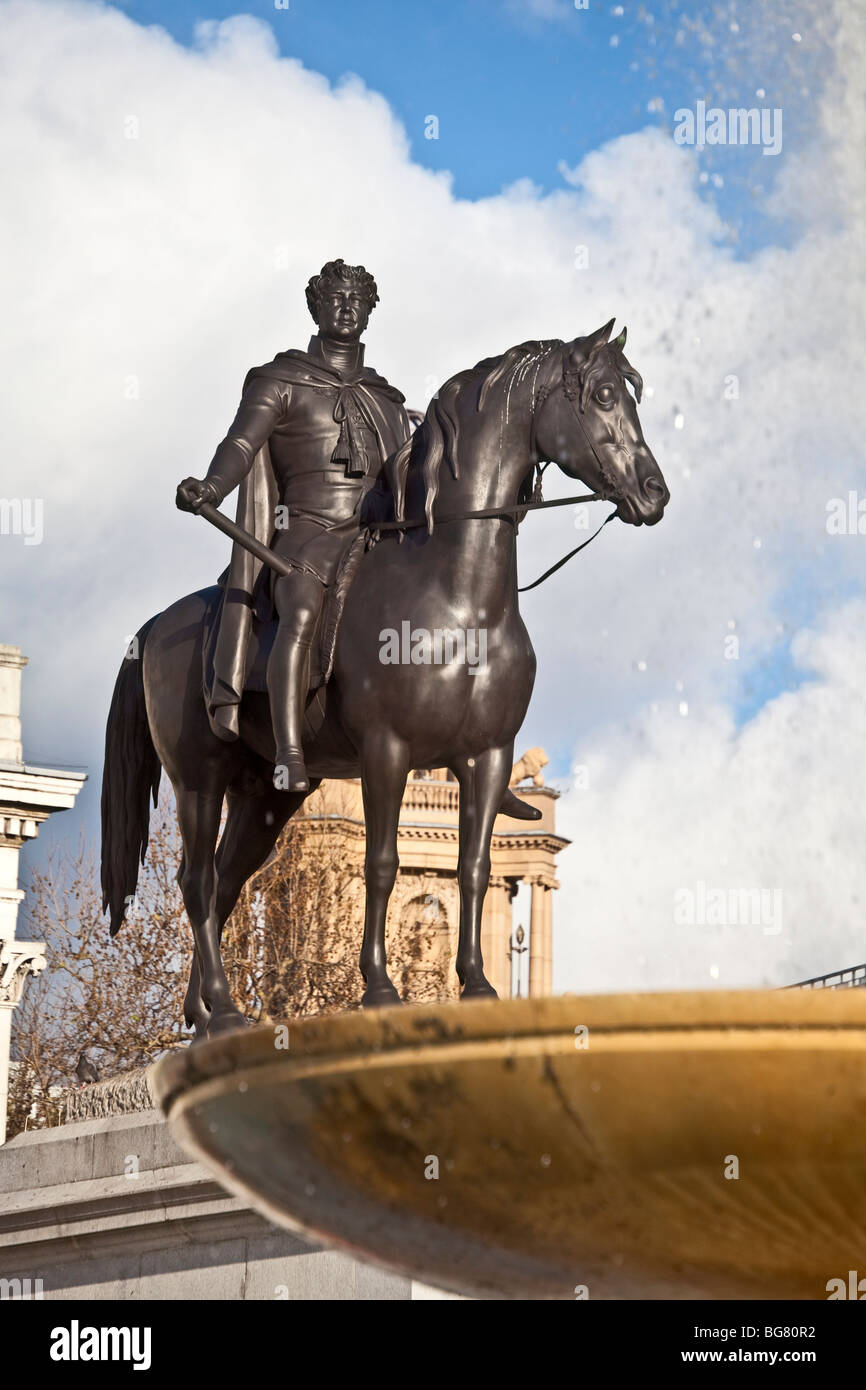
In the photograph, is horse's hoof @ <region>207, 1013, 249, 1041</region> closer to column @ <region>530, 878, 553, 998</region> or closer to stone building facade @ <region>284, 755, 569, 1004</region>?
stone building facade @ <region>284, 755, 569, 1004</region>

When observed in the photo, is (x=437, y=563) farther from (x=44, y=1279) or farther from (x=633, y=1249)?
(x=44, y=1279)

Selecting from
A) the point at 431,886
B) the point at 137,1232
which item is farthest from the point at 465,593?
the point at 431,886

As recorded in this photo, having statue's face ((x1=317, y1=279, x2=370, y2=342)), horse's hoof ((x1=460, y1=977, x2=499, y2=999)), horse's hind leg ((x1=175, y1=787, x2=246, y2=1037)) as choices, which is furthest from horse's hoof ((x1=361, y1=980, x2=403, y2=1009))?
statue's face ((x1=317, y1=279, x2=370, y2=342))

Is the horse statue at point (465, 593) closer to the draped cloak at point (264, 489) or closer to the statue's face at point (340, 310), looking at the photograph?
the draped cloak at point (264, 489)

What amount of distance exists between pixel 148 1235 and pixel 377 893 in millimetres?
4364

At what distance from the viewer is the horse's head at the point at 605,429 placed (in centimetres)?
687

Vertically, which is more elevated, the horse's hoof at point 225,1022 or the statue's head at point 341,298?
the statue's head at point 341,298

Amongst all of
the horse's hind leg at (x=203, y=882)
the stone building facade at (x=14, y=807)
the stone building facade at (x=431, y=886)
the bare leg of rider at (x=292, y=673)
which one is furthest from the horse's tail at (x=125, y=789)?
the stone building facade at (x=14, y=807)

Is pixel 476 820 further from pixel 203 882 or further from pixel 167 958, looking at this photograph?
pixel 167 958

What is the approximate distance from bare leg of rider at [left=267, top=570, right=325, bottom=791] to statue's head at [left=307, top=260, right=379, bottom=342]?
1.26 m

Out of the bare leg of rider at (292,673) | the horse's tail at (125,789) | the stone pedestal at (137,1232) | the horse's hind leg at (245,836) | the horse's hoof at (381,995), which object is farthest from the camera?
the stone pedestal at (137,1232)

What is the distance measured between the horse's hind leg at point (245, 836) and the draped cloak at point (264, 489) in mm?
866

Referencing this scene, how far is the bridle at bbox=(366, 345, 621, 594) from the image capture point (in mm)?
7000
